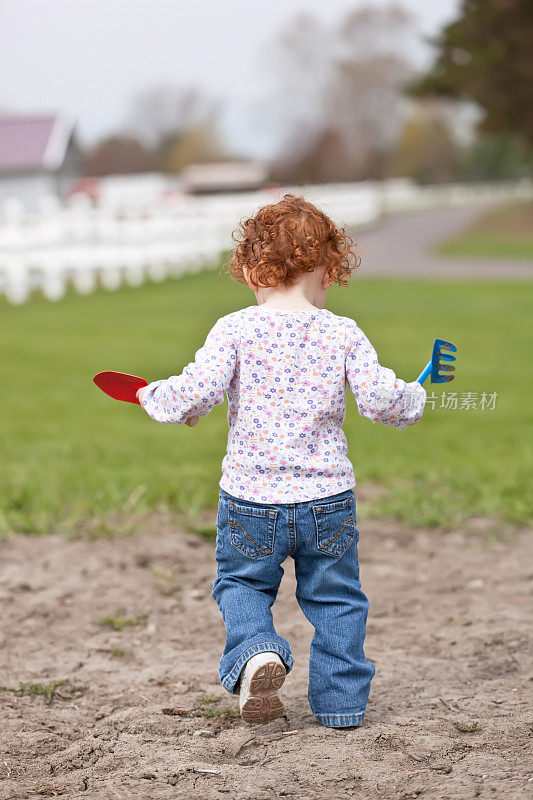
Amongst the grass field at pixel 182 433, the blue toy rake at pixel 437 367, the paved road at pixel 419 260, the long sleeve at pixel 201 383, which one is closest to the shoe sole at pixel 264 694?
the long sleeve at pixel 201 383

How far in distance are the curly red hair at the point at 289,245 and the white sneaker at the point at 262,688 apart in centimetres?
94

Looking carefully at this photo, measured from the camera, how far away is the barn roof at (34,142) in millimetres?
36812

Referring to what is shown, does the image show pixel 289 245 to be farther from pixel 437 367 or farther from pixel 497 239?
pixel 497 239

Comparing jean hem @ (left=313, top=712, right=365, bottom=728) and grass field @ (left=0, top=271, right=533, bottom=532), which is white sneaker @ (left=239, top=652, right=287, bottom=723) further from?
grass field @ (left=0, top=271, right=533, bottom=532)

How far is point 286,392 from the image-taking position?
2705 mm

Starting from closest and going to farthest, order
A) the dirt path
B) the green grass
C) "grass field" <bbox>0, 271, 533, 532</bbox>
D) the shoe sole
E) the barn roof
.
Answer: the dirt path
the shoe sole
the green grass
"grass field" <bbox>0, 271, 533, 532</bbox>
the barn roof

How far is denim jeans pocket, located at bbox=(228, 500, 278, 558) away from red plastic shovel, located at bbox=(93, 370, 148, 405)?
383 mm

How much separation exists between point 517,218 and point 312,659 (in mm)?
32412

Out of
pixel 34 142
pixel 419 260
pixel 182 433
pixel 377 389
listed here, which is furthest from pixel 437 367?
pixel 34 142

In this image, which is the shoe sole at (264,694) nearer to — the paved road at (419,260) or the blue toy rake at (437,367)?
the blue toy rake at (437,367)

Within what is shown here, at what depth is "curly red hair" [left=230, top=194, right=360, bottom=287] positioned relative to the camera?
270cm

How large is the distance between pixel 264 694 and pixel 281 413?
0.69 metres

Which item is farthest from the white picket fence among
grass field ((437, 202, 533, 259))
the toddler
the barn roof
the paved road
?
the barn roof

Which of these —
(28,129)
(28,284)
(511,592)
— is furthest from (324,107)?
(511,592)
